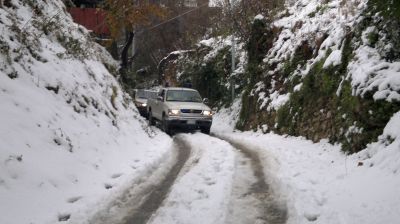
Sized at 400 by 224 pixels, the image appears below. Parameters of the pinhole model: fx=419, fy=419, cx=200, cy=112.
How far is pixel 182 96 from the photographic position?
17438 millimetres

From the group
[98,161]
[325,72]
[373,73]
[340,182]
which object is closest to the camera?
[340,182]

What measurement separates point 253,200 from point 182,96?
37.1 feet

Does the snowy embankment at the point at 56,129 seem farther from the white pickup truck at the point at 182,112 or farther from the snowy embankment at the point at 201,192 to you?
the white pickup truck at the point at 182,112

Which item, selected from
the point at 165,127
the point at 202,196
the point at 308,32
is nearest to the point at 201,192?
the point at 202,196

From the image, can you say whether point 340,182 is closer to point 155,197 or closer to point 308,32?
point 155,197

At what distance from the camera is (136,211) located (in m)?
5.82

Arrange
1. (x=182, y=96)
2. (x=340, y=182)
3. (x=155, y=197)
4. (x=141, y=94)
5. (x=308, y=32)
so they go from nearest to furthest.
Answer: (x=155, y=197) < (x=340, y=182) < (x=308, y=32) < (x=182, y=96) < (x=141, y=94)

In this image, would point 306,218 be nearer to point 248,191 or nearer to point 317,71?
point 248,191

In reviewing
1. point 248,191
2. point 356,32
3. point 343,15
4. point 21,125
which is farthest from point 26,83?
point 343,15

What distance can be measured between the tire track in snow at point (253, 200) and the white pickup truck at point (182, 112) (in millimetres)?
6751

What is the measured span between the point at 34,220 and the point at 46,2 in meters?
9.27

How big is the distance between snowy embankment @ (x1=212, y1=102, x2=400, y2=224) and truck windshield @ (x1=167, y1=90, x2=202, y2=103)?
7.42 m

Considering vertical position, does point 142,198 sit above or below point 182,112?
below

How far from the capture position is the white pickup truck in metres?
15.9
